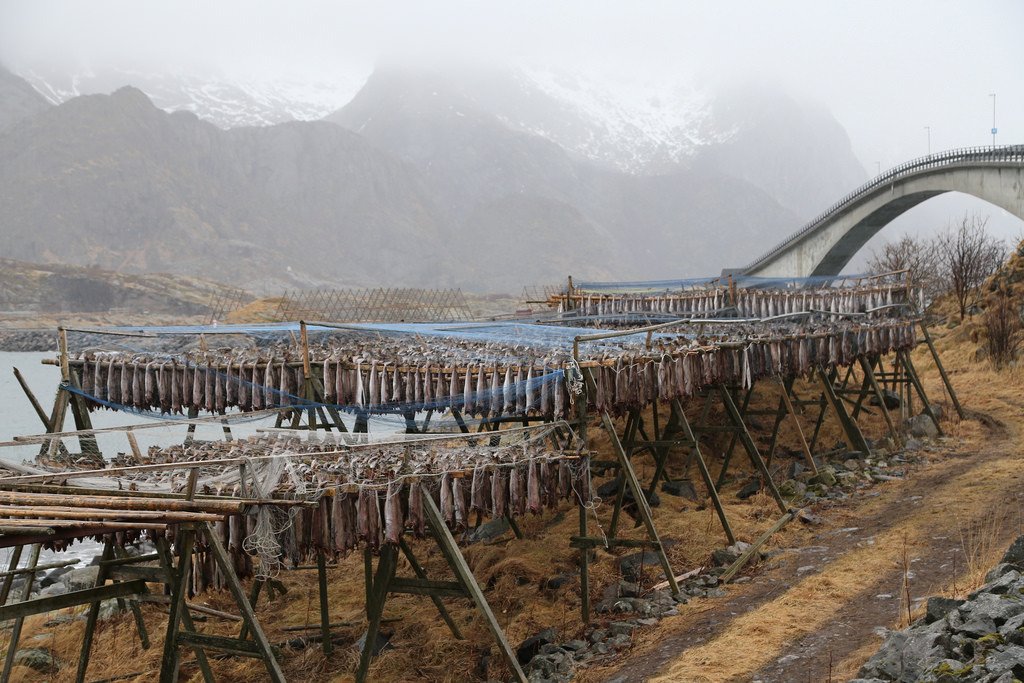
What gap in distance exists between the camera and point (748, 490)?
1822 cm

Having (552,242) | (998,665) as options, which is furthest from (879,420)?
(552,242)

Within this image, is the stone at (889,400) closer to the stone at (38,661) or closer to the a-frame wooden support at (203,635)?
the a-frame wooden support at (203,635)

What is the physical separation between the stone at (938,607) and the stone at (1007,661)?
145 centimetres

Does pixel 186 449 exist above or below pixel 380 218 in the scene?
below

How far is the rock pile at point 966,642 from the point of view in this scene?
6930mm

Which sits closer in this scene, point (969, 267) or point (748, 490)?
point (748, 490)

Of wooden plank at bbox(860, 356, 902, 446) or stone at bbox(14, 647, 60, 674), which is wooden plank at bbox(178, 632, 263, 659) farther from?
wooden plank at bbox(860, 356, 902, 446)

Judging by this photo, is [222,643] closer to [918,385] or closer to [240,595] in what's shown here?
[240,595]

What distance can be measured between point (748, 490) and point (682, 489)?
1.43 m

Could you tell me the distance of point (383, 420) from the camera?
15898mm

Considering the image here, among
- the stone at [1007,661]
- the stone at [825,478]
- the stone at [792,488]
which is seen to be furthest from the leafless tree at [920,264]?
the stone at [1007,661]

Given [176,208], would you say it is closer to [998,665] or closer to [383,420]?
[383,420]

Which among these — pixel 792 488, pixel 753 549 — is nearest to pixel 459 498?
pixel 753 549

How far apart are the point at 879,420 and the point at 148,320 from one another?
79770 mm
